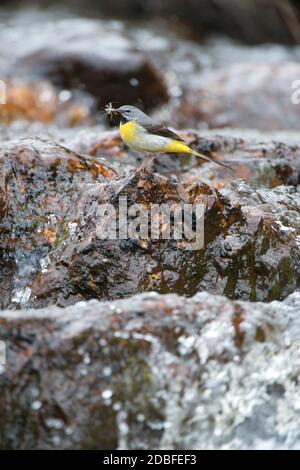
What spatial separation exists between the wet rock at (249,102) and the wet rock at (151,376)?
849 centimetres

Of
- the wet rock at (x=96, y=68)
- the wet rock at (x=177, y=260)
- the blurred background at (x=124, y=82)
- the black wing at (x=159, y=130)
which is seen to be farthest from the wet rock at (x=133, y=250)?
the wet rock at (x=96, y=68)

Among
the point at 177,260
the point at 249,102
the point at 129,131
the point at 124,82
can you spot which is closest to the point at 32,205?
the point at 129,131

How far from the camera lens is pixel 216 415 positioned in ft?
16.9

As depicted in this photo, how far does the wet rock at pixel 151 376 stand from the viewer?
193 inches

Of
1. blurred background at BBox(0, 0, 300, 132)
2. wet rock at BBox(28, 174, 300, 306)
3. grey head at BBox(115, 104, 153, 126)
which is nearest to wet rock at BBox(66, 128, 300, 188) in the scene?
grey head at BBox(115, 104, 153, 126)

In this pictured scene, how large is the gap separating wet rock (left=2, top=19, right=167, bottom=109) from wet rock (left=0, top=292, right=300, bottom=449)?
8581mm

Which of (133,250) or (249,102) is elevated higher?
(133,250)

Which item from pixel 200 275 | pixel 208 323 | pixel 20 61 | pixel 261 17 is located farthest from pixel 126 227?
pixel 261 17

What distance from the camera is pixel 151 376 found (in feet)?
16.5

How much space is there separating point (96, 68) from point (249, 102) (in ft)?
9.60

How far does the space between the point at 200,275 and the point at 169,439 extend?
1601mm

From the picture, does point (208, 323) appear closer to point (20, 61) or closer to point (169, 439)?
point (169, 439)

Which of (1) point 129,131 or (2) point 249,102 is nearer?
(1) point 129,131

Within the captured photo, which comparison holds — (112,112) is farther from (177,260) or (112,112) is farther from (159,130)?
(177,260)
